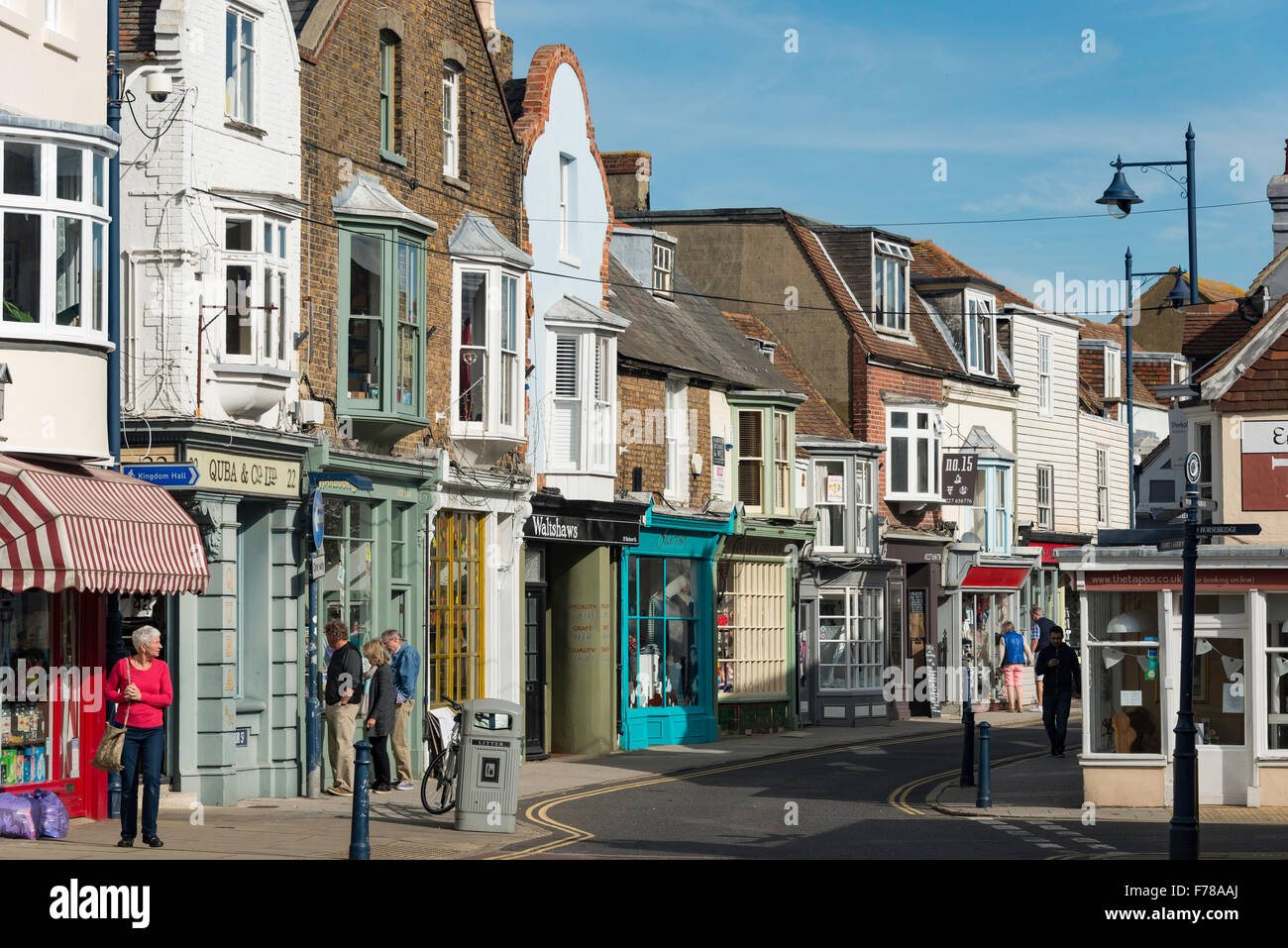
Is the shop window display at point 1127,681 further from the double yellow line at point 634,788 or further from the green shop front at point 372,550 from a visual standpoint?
the green shop front at point 372,550

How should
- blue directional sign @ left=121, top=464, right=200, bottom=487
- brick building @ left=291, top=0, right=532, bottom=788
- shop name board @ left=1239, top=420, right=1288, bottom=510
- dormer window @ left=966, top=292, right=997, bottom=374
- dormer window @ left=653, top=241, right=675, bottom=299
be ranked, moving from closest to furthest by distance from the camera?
blue directional sign @ left=121, top=464, right=200, bottom=487, shop name board @ left=1239, top=420, right=1288, bottom=510, brick building @ left=291, top=0, right=532, bottom=788, dormer window @ left=653, top=241, right=675, bottom=299, dormer window @ left=966, top=292, right=997, bottom=374

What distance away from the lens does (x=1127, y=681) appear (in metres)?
22.1

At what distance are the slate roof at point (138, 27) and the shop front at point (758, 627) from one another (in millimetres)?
17462

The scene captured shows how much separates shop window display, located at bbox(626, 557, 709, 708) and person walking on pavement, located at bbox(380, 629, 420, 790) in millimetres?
8531

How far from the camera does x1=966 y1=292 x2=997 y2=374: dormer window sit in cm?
4753

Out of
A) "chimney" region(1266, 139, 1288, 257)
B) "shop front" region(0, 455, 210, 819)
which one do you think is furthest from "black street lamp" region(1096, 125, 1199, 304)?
"shop front" region(0, 455, 210, 819)

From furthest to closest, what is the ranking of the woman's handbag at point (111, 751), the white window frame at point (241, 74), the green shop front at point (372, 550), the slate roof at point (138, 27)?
the green shop front at point (372, 550) → the white window frame at point (241, 74) → the slate roof at point (138, 27) → the woman's handbag at point (111, 751)

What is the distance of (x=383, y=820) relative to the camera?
19719mm

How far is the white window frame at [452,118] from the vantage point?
26.9m

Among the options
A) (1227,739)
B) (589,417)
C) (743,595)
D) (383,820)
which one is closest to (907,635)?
(743,595)

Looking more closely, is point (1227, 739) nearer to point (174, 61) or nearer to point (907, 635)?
point (174, 61)

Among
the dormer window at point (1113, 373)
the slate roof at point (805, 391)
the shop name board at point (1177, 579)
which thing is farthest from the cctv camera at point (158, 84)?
the dormer window at point (1113, 373)

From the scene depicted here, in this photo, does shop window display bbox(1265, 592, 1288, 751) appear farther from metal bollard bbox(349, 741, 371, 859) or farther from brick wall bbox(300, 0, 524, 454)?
A: metal bollard bbox(349, 741, 371, 859)
